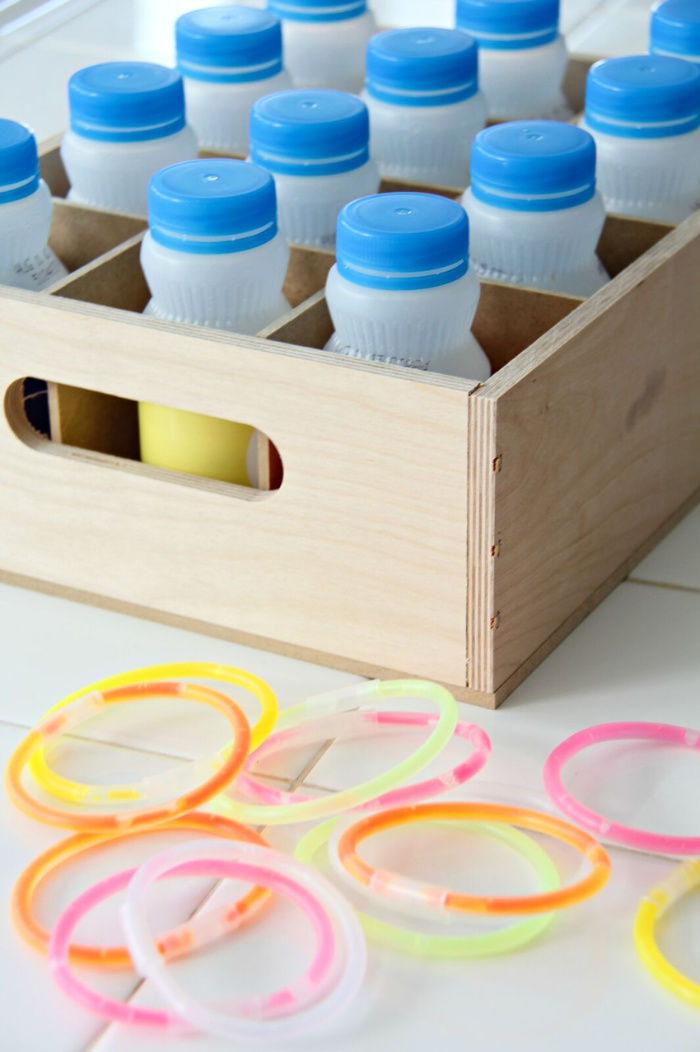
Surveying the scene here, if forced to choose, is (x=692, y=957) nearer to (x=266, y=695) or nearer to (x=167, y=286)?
(x=266, y=695)

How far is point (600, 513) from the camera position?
0.67 m

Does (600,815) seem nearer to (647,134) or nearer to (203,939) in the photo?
(203,939)

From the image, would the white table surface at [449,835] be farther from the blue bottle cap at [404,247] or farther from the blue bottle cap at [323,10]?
the blue bottle cap at [323,10]

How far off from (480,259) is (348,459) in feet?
0.46

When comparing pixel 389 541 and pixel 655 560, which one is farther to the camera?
pixel 655 560

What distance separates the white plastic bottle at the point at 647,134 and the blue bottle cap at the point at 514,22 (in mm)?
99

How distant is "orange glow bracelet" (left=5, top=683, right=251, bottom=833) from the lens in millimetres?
543

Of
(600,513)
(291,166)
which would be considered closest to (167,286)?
(291,166)

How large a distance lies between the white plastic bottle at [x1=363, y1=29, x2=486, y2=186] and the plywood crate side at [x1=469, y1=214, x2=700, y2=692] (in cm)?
14

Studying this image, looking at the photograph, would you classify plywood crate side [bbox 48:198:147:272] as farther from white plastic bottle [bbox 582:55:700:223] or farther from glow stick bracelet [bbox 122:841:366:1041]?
glow stick bracelet [bbox 122:841:366:1041]

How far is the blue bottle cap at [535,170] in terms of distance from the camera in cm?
66

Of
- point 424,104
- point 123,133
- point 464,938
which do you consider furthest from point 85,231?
point 464,938

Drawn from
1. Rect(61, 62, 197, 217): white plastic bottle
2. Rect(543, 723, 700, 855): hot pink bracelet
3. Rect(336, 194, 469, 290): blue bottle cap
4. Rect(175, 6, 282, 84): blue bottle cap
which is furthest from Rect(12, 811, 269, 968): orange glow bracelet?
Rect(175, 6, 282, 84): blue bottle cap

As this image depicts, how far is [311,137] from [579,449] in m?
0.20
